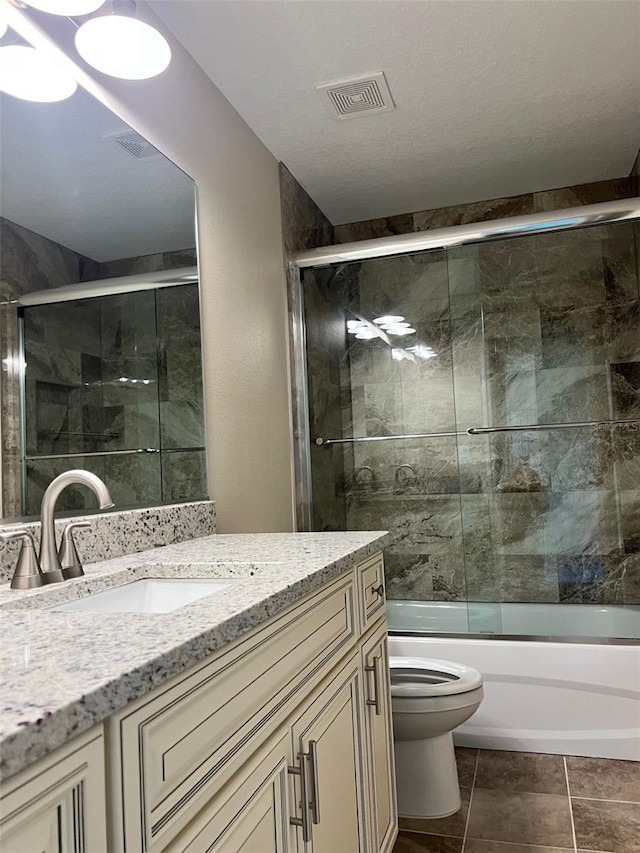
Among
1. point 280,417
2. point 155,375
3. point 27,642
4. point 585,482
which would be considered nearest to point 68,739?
point 27,642

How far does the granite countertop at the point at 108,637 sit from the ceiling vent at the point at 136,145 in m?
1.06

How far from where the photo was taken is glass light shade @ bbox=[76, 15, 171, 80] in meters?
1.48

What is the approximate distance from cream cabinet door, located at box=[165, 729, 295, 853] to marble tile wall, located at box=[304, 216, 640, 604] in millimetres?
2028

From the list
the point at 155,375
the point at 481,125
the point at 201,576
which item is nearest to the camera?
the point at 201,576

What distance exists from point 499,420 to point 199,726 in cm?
258

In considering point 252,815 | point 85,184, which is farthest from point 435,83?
point 252,815

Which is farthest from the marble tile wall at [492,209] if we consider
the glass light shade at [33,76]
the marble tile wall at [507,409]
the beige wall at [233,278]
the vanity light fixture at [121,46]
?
the glass light shade at [33,76]

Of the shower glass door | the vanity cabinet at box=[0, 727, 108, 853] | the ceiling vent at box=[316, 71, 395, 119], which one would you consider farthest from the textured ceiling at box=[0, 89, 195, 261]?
the shower glass door

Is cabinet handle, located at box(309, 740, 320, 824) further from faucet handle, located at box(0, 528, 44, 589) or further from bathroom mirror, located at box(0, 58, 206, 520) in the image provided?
bathroom mirror, located at box(0, 58, 206, 520)

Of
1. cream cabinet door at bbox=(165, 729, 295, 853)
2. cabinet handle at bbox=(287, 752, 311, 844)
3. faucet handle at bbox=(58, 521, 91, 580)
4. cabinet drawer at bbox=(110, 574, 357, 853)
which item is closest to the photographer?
cabinet drawer at bbox=(110, 574, 357, 853)

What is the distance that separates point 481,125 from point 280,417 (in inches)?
54.9

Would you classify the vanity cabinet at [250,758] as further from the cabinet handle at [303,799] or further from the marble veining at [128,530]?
the marble veining at [128,530]

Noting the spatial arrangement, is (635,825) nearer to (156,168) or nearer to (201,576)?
(201,576)

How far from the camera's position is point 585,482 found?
3.06 meters
